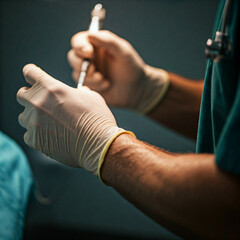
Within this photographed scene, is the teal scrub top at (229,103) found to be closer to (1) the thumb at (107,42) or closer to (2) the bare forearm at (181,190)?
(2) the bare forearm at (181,190)

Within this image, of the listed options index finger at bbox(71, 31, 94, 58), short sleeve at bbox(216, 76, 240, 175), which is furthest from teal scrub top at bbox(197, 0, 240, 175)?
index finger at bbox(71, 31, 94, 58)

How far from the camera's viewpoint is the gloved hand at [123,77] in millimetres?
1343

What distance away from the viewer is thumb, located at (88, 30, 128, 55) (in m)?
1.26

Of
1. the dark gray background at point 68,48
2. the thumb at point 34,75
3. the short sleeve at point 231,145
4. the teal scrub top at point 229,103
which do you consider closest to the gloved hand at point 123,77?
the dark gray background at point 68,48

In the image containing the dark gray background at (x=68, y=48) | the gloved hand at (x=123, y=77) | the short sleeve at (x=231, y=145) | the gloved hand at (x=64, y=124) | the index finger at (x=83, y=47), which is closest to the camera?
the short sleeve at (x=231, y=145)

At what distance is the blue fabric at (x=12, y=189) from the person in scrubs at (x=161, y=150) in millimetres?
364

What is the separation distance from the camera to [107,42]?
1.29 m

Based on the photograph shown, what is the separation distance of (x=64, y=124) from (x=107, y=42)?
0.64m

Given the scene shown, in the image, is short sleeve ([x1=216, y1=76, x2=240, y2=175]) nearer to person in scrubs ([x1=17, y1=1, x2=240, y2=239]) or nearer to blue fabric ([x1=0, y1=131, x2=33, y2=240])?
person in scrubs ([x1=17, y1=1, x2=240, y2=239])

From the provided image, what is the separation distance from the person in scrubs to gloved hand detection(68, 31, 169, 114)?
0.17 meters

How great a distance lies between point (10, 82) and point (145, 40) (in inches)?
36.7

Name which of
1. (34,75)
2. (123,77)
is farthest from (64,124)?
(123,77)

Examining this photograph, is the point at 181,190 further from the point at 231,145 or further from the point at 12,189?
the point at 12,189

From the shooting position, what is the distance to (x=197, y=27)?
5.82 feet
